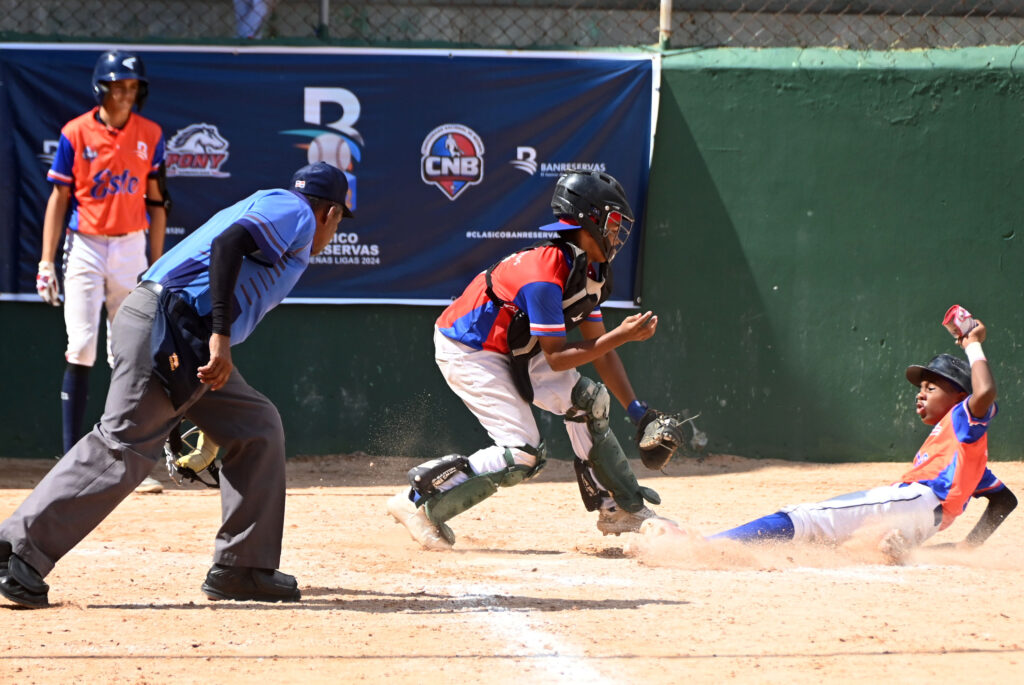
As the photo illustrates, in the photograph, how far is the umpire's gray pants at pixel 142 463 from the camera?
14.6 ft

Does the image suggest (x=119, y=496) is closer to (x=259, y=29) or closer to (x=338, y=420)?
(x=338, y=420)

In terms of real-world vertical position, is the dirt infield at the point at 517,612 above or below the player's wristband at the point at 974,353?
below

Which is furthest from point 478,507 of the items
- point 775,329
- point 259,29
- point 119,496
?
point 259,29

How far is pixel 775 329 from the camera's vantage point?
9070 mm

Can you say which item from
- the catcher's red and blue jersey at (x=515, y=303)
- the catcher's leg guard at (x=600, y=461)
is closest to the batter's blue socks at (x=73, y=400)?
the catcher's red and blue jersey at (x=515, y=303)

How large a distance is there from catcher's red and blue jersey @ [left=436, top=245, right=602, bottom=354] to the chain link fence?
3.53 meters

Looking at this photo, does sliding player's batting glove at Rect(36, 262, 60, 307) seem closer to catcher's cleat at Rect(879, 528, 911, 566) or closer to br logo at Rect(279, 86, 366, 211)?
br logo at Rect(279, 86, 366, 211)

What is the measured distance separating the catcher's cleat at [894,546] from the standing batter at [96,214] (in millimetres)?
4315

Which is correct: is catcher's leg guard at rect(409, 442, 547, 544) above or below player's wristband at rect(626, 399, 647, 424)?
below

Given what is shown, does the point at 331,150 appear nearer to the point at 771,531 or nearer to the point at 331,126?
the point at 331,126

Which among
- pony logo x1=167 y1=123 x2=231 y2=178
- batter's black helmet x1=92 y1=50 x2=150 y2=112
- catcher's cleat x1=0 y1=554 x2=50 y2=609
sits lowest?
catcher's cleat x1=0 y1=554 x2=50 y2=609

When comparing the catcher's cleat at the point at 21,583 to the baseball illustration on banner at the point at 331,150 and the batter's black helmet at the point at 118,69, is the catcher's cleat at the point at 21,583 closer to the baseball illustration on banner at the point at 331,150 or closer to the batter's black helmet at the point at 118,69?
the batter's black helmet at the point at 118,69

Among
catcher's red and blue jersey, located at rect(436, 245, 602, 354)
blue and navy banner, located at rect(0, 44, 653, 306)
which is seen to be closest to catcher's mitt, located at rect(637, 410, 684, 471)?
catcher's red and blue jersey, located at rect(436, 245, 602, 354)

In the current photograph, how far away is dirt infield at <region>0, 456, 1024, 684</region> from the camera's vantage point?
3920 millimetres
